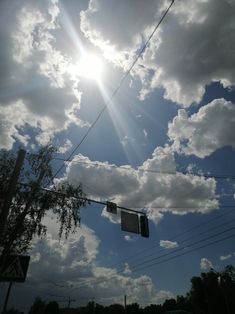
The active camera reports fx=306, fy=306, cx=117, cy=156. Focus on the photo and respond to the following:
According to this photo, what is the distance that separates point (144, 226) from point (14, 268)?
7078 millimetres

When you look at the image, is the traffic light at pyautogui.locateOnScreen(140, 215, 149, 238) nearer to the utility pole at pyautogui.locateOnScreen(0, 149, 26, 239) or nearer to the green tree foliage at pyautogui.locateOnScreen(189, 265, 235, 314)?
the utility pole at pyautogui.locateOnScreen(0, 149, 26, 239)

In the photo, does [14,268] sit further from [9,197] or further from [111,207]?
[111,207]

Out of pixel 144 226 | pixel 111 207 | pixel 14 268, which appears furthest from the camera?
pixel 144 226

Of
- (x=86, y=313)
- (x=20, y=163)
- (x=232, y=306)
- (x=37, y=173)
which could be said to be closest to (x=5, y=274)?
(x=20, y=163)

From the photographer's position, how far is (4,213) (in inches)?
343

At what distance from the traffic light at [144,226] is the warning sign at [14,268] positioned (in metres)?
6.69

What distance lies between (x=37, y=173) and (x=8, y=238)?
4346mm

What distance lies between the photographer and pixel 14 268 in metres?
7.38

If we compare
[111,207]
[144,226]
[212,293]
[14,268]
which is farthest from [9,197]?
[212,293]

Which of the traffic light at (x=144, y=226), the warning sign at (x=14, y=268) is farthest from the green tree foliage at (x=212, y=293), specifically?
the warning sign at (x=14, y=268)

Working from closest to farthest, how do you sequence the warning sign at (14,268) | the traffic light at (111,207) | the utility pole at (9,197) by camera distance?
the warning sign at (14,268), the utility pole at (9,197), the traffic light at (111,207)

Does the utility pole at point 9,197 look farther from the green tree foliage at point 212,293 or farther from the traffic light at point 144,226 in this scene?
the green tree foliage at point 212,293

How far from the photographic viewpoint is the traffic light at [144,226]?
43.5ft

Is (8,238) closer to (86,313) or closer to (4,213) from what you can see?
(4,213)
